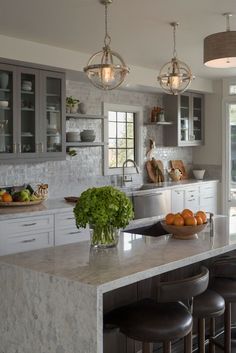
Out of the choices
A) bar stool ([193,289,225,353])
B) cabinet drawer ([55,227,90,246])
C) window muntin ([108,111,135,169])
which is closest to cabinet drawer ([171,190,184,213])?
window muntin ([108,111,135,169])

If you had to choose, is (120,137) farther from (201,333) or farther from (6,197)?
(201,333)

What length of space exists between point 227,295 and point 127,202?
0.96 meters

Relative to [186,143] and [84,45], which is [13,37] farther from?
[186,143]

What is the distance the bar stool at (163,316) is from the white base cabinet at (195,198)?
4.29 m

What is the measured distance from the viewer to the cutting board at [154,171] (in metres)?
7.33

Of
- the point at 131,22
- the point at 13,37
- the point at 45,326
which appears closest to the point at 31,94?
the point at 13,37

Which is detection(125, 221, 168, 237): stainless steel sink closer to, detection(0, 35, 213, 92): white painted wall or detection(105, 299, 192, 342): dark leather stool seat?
detection(105, 299, 192, 342): dark leather stool seat

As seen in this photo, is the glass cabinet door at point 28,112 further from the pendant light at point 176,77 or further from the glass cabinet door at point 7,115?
the pendant light at point 176,77

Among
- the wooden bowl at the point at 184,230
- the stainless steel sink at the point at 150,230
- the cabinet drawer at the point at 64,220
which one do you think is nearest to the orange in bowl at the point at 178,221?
the wooden bowl at the point at 184,230

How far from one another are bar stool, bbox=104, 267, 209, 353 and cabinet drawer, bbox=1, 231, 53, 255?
2.05 metres

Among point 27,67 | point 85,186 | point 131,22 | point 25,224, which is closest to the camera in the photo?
point 131,22

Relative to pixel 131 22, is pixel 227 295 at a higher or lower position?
lower

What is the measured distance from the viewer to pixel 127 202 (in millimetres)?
2705

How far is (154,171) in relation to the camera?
7.38 metres
